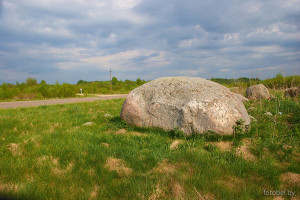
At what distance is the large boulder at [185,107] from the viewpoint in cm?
463

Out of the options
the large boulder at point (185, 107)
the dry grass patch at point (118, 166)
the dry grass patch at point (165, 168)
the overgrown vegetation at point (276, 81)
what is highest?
the overgrown vegetation at point (276, 81)

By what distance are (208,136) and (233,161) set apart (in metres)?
1.13

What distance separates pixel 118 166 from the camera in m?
3.21

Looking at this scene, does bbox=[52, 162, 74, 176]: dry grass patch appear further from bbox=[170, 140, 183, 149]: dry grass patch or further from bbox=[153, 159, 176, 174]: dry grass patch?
bbox=[170, 140, 183, 149]: dry grass patch

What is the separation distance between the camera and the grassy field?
2.51 meters

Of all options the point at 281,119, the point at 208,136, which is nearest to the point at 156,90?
the point at 208,136

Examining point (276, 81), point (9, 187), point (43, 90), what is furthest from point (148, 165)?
point (43, 90)

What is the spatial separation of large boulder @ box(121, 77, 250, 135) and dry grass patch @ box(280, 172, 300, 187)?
5.45 feet

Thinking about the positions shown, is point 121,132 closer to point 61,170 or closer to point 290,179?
point 61,170

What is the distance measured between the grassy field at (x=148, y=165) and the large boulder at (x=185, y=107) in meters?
0.31

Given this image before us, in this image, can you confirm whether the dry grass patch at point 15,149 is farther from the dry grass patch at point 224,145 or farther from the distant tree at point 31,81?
the distant tree at point 31,81

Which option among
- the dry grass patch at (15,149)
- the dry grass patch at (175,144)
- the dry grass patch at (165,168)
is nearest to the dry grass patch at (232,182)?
the dry grass patch at (165,168)

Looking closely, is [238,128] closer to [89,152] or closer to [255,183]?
[255,183]

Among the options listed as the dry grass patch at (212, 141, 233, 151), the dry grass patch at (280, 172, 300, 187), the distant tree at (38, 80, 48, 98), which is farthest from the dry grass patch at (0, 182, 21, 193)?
the distant tree at (38, 80, 48, 98)
